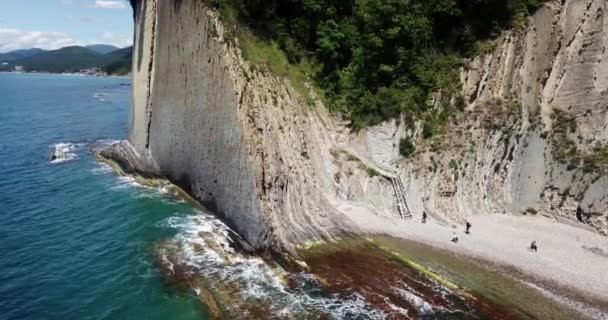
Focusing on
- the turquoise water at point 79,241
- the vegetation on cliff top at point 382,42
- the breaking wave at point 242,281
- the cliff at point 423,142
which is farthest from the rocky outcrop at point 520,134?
the turquoise water at point 79,241

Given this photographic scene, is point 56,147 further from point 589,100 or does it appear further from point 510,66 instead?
point 589,100

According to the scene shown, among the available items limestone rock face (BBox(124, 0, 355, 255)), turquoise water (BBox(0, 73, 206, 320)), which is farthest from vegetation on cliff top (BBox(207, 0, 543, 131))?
turquoise water (BBox(0, 73, 206, 320))

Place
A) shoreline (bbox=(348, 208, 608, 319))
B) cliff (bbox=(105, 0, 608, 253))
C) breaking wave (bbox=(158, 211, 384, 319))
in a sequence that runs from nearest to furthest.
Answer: breaking wave (bbox=(158, 211, 384, 319)), shoreline (bbox=(348, 208, 608, 319)), cliff (bbox=(105, 0, 608, 253))

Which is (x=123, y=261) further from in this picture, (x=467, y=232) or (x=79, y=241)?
(x=467, y=232)

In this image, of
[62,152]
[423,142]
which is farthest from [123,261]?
[62,152]

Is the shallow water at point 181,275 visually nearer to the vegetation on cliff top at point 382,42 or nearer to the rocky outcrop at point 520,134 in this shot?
the rocky outcrop at point 520,134

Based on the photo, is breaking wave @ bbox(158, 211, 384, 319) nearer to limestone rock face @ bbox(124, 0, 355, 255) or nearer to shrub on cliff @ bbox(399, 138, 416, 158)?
limestone rock face @ bbox(124, 0, 355, 255)

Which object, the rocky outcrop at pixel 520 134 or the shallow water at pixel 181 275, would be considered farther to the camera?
the rocky outcrop at pixel 520 134
